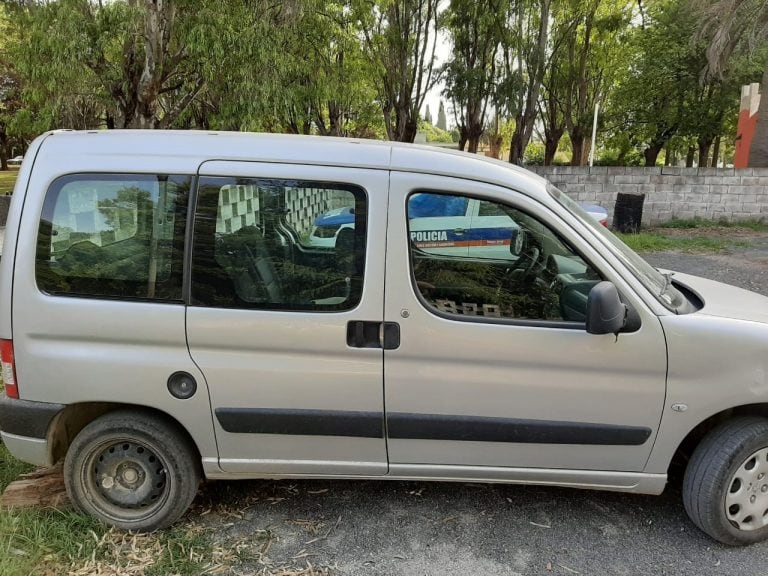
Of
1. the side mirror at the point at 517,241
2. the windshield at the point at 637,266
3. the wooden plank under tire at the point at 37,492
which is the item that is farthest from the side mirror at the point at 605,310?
the wooden plank under tire at the point at 37,492

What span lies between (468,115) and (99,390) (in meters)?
16.2

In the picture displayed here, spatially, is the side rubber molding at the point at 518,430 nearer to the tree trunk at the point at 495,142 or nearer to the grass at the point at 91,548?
the grass at the point at 91,548

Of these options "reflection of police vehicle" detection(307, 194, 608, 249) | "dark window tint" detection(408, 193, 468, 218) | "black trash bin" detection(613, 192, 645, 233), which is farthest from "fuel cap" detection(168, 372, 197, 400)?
"black trash bin" detection(613, 192, 645, 233)

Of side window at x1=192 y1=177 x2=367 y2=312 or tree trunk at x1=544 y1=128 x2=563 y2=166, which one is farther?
tree trunk at x1=544 y1=128 x2=563 y2=166

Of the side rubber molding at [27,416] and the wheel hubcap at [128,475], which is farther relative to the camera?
the wheel hubcap at [128,475]

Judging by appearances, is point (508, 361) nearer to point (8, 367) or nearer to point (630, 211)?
point (8, 367)

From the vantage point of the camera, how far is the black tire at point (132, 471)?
2.74 m

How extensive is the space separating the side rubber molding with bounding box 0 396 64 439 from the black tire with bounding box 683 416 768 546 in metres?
3.05

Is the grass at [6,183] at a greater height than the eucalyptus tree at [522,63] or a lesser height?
lesser

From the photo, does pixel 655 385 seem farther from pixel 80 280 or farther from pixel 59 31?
pixel 59 31

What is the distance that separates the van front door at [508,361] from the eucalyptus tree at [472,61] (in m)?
14.4

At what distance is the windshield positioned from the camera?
2.65 metres

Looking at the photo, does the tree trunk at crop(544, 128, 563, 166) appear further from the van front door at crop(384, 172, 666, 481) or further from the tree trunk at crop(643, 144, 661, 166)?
the van front door at crop(384, 172, 666, 481)

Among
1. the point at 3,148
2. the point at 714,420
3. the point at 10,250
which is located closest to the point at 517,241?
the point at 714,420
